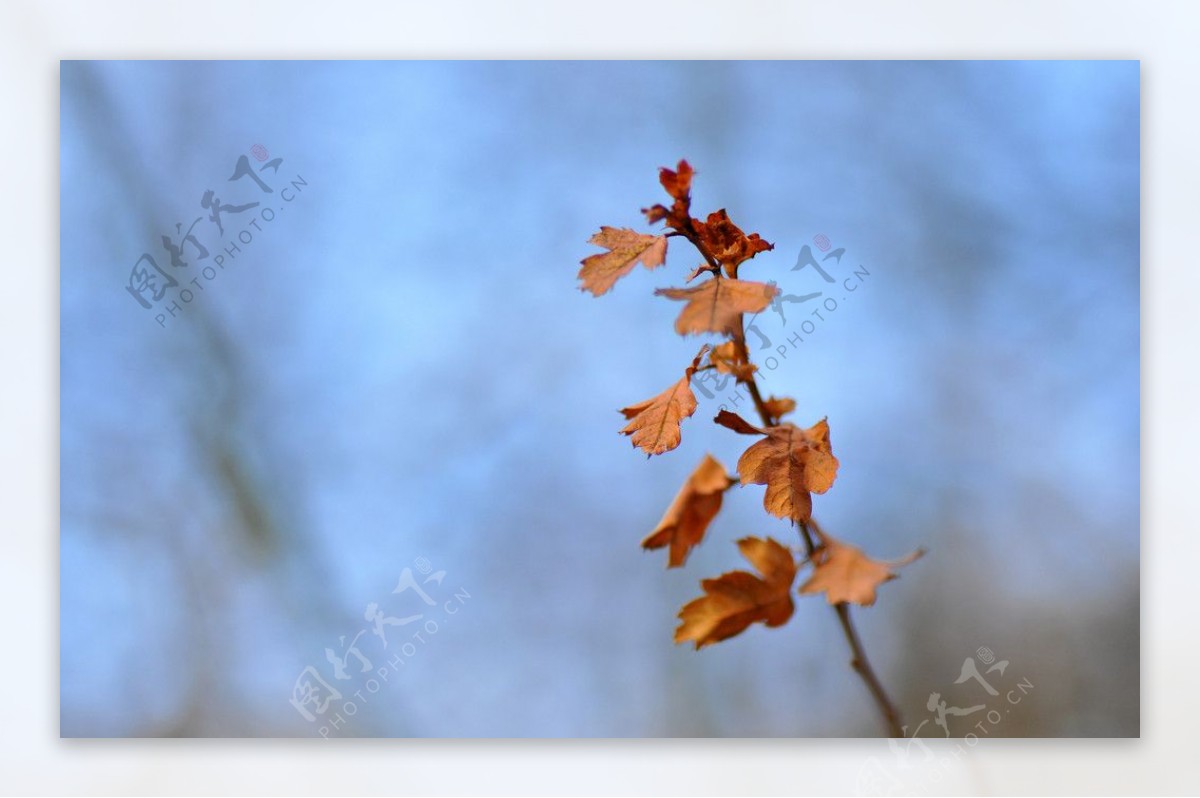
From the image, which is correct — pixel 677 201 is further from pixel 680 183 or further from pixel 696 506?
pixel 696 506

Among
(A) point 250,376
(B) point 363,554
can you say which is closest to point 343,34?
(A) point 250,376

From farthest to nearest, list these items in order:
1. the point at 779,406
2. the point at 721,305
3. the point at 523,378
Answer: the point at 523,378 → the point at 779,406 → the point at 721,305


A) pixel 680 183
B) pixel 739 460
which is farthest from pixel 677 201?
pixel 739 460

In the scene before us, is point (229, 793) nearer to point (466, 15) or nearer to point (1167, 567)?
point (466, 15)

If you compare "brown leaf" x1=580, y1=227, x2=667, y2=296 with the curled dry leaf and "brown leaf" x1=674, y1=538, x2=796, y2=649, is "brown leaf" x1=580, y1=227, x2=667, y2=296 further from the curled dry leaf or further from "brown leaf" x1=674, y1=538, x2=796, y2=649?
"brown leaf" x1=674, y1=538, x2=796, y2=649

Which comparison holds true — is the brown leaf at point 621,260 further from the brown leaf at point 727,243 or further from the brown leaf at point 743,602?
the brown leaf at point 743,602

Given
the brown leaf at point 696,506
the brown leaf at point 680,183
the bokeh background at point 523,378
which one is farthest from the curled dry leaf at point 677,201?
the bokeh background at point 523,378
